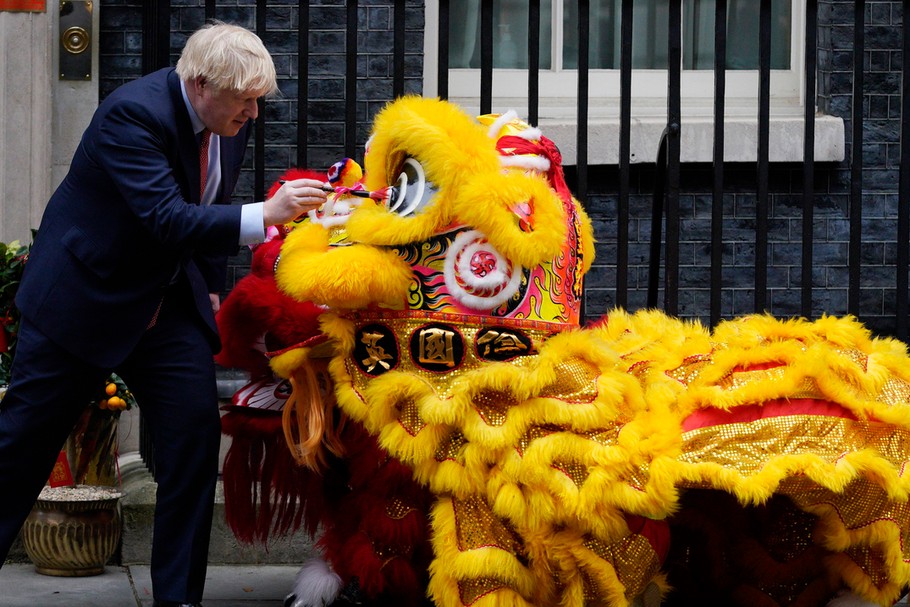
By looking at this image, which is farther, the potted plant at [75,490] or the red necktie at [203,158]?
the potted plant at [75,490]

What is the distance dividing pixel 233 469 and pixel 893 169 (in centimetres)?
382

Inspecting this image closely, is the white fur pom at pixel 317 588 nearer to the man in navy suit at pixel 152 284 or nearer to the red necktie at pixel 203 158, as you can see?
the man in navy suit at pixel 152 284

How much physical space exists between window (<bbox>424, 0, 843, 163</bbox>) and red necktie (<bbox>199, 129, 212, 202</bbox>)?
2.50 meters

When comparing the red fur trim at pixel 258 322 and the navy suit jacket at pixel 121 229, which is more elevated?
the navy suit jacket at pixel 121 229

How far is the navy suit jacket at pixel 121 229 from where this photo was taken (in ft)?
11.7

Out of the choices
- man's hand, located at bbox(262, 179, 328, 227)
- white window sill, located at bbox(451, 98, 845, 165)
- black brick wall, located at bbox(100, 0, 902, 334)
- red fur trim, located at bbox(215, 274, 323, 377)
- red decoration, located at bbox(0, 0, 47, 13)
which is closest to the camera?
man's hand, located at bbox(262, 179, 328, 227)

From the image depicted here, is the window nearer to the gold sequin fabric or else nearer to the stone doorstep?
the stone doorstep

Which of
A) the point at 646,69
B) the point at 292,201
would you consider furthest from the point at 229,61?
the point at 646,69

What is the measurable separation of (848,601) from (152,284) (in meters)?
2.20

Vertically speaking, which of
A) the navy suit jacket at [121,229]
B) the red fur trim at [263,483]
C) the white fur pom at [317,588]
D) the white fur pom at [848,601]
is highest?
the navy suit jacket at [121,229]

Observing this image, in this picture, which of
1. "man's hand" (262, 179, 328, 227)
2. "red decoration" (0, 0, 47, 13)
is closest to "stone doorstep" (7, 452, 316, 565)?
"man's hand" (262, 179, 328, 227)

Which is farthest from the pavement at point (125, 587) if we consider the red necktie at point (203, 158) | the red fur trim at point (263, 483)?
the red necktie at point (203, 158)

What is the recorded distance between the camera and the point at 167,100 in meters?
3.72

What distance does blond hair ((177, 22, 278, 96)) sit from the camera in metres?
3.58
